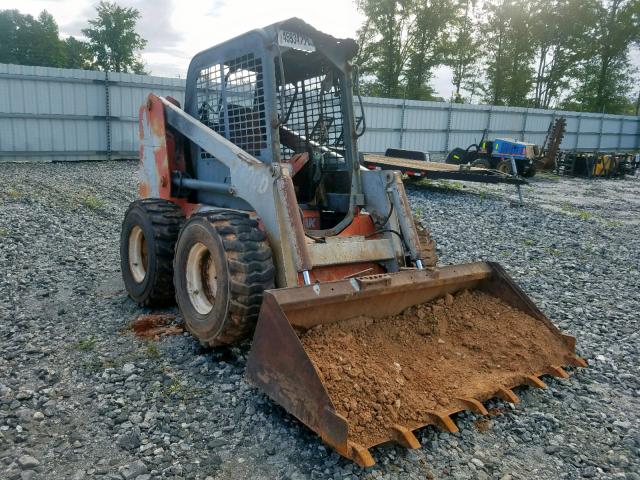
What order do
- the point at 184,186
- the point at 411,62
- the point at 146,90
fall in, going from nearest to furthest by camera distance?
1. the point at 184,186
2. the point at 146,90
3. the point at 411,62

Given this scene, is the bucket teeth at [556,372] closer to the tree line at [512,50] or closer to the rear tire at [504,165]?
the rear tire at [504,165]

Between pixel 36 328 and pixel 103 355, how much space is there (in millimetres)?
874

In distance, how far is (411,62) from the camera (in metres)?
34.1

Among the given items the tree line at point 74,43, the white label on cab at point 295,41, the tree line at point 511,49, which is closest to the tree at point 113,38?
the tree line at point 74,43

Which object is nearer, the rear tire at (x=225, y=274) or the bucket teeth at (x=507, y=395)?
the bucket teeth at (x=507, y=395)

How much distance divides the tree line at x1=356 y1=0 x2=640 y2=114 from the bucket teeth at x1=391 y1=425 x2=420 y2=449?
3285 cm

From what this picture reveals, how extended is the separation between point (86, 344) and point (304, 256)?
74.1 inches

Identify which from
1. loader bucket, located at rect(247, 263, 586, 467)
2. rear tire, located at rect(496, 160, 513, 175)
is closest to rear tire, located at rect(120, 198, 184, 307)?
loader bucket, located at rect(247, 263, 586, 467)

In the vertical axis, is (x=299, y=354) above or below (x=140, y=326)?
above

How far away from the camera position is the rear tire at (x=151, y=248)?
4594mm

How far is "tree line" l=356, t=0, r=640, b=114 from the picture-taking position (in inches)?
1330

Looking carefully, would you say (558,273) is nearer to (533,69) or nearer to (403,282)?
(403,282)

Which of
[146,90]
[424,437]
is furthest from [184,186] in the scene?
[146,90]

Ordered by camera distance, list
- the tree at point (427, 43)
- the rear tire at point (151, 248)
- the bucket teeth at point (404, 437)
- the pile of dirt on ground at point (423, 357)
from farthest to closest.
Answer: the tree at point (427, 43), the rear tire at point (151, 248), the pile of dirt on ground at point (423, 357), the bucket teeth at point (404, 437)
